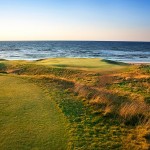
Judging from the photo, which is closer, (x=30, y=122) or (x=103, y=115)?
(x=30, y=122)

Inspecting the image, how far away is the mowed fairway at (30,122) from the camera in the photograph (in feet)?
27.4

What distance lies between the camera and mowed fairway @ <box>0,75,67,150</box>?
835 cm

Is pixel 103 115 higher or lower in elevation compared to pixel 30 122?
lower

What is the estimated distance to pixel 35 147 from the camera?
26.5 ft

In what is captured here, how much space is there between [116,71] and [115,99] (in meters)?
14.3

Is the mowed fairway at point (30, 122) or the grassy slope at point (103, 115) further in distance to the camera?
the grassy slope at point (103, 115)

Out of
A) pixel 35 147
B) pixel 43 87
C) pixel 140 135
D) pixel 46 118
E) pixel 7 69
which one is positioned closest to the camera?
pixel 35 147

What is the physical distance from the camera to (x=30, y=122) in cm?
1016

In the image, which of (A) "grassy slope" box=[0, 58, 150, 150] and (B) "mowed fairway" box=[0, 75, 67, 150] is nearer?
(B) "mowed fairway" box=[0, 75, 67, 150]

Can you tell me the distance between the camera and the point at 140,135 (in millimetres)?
9703

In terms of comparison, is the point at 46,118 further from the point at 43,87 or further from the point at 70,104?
the point at 43,87

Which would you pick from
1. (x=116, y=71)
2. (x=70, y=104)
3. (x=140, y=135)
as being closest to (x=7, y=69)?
(x=116, y=71)

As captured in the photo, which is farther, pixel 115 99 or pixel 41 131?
pixel 115 99

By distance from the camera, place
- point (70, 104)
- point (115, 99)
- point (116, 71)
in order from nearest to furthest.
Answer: point (70, 104) → point (115, 99) → point (116, 71)
